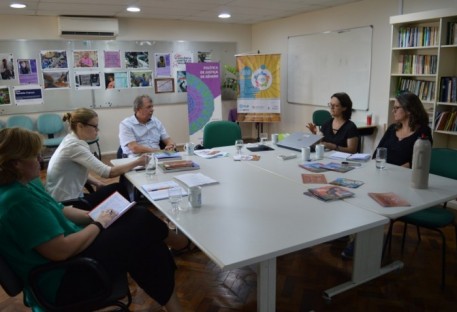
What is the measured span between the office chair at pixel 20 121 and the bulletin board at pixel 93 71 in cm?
20

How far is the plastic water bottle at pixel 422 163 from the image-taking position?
221cm

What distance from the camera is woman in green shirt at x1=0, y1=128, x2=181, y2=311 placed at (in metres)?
1.45

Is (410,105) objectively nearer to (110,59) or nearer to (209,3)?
(209,3)

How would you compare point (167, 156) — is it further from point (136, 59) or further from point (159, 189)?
point (136, 59)

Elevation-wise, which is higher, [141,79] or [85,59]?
[85,59]

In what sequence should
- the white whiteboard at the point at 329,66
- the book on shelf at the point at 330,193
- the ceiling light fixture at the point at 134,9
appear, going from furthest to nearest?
1. the ceiling light fixture at the point at 134,9
2. the white whiteboard at the point at 329,66
3. the book on shelf at the point at 330,193

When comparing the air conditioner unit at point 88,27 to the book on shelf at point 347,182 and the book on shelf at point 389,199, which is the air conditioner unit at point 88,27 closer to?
the book on shelf at point 347,182

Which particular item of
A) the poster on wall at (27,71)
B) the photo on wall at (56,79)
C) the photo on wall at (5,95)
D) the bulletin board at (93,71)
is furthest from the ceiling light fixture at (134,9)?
the photo on wall at (5,95)

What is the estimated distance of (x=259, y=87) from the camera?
660 centimetres

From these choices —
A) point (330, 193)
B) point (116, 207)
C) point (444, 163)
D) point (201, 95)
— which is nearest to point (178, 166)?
point (116, 207)

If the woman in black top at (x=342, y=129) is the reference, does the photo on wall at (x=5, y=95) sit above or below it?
above

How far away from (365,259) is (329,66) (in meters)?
4.07

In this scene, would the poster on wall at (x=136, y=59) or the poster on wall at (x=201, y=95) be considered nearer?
the poster on wall at (x=201, y=95)

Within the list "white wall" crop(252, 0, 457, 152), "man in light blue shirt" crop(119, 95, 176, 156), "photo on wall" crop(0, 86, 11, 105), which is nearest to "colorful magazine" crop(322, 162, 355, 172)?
"man in light blue shirt" crop(119, 95, 176, 156)
